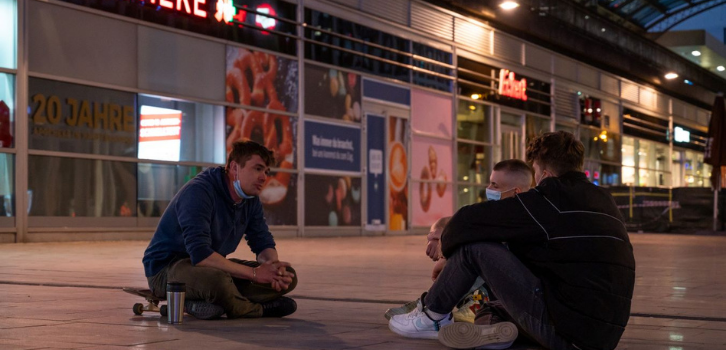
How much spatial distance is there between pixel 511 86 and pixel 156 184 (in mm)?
15007

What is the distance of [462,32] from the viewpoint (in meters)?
28.1

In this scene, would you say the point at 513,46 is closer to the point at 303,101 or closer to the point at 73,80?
the point at 303,101

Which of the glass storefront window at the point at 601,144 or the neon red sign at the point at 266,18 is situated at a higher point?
the neon red sign at the point at 266,18

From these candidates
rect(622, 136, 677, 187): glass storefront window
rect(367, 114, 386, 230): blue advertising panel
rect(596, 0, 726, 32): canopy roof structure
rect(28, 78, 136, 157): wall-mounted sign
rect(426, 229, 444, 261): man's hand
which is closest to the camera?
rect(426, 229, 444, 261): man's hand

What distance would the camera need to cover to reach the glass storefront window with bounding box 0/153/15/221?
1570cm

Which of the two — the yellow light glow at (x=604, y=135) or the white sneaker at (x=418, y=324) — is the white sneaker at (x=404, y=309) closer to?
the white sneaker at (x=418, y=324)

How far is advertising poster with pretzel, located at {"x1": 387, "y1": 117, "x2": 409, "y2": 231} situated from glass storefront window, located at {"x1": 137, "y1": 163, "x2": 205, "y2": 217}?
7.12 metres

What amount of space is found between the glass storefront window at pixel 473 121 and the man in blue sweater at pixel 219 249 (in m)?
22.0

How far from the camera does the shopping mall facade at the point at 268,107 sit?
640 inches

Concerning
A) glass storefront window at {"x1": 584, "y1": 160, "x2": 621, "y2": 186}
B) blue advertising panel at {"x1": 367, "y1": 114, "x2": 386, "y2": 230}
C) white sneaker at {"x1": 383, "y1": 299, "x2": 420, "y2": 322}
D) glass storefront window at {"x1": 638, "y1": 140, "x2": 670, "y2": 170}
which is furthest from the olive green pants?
glass storefront window at {"x1": 638, "y1": 140, "x2": 670, "y2": 170}

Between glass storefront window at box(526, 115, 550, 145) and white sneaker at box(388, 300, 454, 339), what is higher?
glass storefront window at box(526, 115, 550, 145)

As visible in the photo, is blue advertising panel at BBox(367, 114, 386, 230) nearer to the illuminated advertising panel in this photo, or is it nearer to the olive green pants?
the illuminated advertising panel

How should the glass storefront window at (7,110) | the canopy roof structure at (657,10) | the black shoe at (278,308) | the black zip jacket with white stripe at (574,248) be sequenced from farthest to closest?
1. the canopy roof structure at (657,10)
2. the glass storefront window at (7,110)
3. the black shoe at (278,308)
4. the black zip jacket with white stripe at (574,248)

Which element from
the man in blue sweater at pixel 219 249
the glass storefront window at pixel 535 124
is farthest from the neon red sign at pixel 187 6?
the glass storefront window at pixel 535 124
